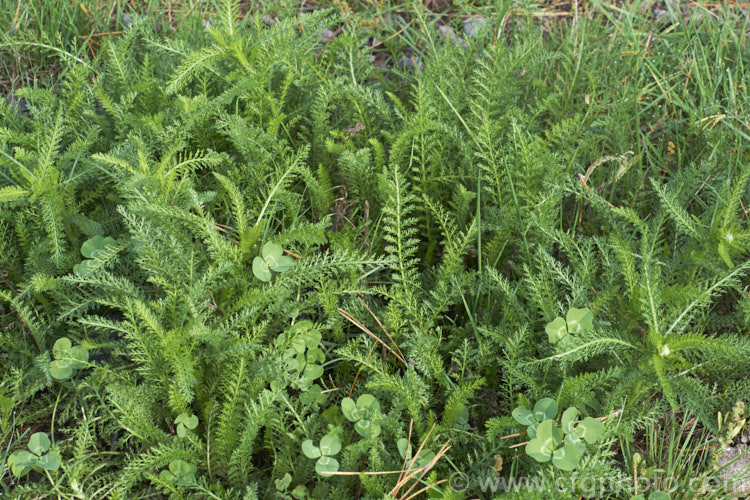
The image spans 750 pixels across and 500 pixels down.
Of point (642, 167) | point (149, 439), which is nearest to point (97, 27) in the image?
point (149, 439)

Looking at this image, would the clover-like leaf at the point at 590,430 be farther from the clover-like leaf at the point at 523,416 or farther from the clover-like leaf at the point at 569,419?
the clover-like leaf at the point at 523,416

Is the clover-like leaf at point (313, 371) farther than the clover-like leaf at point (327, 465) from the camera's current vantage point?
Yes

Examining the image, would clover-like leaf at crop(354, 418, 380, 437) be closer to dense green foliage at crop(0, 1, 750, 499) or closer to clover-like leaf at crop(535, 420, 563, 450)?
dense green foliage at crop(0, 1, 750, 499)

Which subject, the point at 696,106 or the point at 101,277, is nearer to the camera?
the point at 101,277

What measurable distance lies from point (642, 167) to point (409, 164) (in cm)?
108

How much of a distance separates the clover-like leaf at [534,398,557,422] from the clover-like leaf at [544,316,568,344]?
0.57 feet

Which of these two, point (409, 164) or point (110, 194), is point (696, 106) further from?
point (110, 194)

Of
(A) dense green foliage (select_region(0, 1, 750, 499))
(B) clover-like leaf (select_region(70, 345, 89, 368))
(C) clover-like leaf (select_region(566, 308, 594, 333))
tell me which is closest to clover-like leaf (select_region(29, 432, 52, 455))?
(A) dense green foliage (select_region(0, 1, 750, 499))

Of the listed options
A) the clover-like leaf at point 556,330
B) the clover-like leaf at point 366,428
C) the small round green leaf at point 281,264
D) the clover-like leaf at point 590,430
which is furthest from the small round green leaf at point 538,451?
the small round green leaf at point 281,264

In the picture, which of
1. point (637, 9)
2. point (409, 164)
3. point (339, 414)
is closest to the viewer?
point (339, 414)

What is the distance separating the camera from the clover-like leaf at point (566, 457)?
1644 mm

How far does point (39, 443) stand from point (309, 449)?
2.55 feet

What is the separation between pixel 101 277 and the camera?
194cm

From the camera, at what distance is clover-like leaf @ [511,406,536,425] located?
1.77 metres
